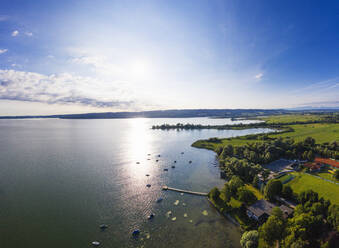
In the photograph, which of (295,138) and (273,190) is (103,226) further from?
(295,138)

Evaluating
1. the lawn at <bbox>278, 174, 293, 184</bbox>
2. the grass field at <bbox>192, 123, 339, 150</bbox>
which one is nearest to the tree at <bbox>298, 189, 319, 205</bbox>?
the lawn at <bbox>278, 174, 293, 184</bbox>

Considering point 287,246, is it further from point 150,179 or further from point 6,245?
point 6,245

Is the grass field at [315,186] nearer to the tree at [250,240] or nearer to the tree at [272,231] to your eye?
the tree at [272,231]

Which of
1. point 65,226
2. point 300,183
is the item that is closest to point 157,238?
point 65,226

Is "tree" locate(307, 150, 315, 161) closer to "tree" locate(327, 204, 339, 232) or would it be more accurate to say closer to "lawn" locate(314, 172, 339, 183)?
"lawn" locate(314, 172, 339, 183)

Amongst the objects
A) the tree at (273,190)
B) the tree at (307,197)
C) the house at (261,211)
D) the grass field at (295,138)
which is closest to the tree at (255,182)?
the tree at (273,190)

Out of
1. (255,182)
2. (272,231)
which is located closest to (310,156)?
(255,182)

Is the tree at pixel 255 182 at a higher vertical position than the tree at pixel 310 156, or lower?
lower
